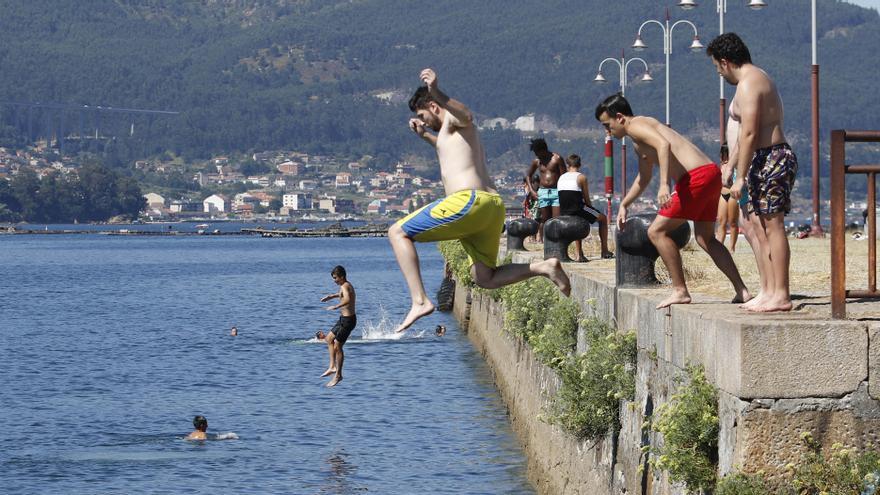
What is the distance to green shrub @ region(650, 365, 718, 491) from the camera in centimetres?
825

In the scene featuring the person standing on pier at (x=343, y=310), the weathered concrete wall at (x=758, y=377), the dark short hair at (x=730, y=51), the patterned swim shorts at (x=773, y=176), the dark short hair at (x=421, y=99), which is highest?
the dark short hair at (x=730, y=51)

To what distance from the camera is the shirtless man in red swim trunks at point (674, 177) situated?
987 cm

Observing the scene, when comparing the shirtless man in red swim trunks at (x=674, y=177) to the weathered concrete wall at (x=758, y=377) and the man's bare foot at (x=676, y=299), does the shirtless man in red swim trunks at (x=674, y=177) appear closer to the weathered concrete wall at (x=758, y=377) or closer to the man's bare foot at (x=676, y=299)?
the man's bare foot at (x=676, y=299)

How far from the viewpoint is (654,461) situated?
920cm

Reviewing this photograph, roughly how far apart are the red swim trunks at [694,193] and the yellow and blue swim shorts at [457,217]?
1.08 m

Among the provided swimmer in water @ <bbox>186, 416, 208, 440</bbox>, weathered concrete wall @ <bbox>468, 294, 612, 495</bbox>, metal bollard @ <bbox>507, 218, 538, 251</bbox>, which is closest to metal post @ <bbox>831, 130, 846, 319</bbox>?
weathered concrete wall @ <bbox>468, 294, 612, 495</bbox>

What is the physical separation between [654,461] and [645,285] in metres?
2.79

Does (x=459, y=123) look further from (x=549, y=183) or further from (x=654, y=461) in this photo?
(x=549, y=183)

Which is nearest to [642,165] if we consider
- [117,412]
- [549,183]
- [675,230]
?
[675,230]

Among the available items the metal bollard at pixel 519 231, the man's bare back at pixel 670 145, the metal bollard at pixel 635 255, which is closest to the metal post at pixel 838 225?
the man's bare back at pixel 670 145

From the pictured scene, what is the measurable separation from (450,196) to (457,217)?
0.61ft

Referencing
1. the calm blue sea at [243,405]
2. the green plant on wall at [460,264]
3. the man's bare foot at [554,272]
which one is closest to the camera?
the man's bare foot at [554,272]

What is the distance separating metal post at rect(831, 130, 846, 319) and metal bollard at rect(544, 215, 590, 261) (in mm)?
9039

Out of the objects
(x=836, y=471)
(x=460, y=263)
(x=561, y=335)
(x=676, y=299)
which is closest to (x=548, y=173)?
(x=561, y=335)
